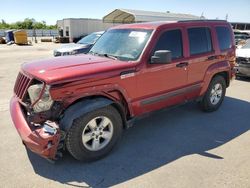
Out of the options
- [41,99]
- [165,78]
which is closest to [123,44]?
[165,78]

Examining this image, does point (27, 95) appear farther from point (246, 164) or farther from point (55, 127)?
point (246, 164)

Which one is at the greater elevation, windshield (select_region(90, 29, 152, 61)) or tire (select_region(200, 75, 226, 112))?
windshield (select_region(90, 29, 152, 61))

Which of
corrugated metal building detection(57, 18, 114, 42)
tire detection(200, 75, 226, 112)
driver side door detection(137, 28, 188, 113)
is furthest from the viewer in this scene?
corrugated metal building detection(57, 18, 114, 42)

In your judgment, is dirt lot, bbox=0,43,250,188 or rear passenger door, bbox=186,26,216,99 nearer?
dirt lot, bbox=0,43,250,188

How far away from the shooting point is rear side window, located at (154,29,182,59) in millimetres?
4403

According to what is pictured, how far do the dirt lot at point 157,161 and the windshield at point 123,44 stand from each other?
1440 millimetres

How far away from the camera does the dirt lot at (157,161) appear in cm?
330

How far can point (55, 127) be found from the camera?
327 centimetres

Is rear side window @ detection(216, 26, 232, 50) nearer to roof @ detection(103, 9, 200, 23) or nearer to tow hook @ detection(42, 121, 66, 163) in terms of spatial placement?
tow hook @ detection(42, 121, 66, 163)

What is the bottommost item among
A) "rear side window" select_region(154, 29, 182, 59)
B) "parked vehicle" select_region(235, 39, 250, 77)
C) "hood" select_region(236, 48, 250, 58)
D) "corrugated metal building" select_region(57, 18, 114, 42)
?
"parked vehicle" select_region(235, 39, 250, 77)

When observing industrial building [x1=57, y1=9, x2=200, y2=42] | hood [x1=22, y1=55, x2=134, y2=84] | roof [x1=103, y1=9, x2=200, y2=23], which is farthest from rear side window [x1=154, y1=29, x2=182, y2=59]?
roof [x1=103, y1=9, x2=200, y2=23]

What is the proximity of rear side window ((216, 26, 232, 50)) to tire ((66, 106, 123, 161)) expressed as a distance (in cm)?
319

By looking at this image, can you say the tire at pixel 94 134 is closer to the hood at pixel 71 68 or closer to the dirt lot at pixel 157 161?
the dirt lot at pixel 157 161

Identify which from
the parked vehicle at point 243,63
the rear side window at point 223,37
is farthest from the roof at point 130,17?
the rear side window at point 223,37
